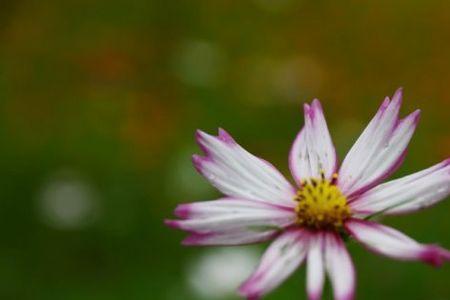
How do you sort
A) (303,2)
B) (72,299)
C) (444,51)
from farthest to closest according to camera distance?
1. (303,2)
2. (444,51)
3. (72,299)

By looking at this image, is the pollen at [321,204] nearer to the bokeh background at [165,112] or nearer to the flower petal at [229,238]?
the flower petal at [229,238]

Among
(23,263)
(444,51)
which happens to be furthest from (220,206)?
(444,51)

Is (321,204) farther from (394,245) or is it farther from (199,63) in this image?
(199,63)

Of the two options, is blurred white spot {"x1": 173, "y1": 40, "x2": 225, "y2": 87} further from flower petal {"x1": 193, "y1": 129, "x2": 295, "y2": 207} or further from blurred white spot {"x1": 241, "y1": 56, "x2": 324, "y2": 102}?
flower petal {"x1": 193, "y1": 129, "x2": 295, "y2": 207}

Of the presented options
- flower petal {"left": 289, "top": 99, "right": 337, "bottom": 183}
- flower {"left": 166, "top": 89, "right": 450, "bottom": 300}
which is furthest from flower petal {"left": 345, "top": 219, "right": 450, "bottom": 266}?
flower petal {"left": 289, "top": 99, "right": 337, "bottom": 183}

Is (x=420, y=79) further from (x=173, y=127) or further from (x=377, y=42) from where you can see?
(x=173, y=127)

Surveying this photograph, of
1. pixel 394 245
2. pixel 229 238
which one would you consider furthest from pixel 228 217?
pixel 394 245

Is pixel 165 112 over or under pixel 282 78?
Result: under

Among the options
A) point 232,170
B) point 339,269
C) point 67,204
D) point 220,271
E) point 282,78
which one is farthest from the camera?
point 282,78
